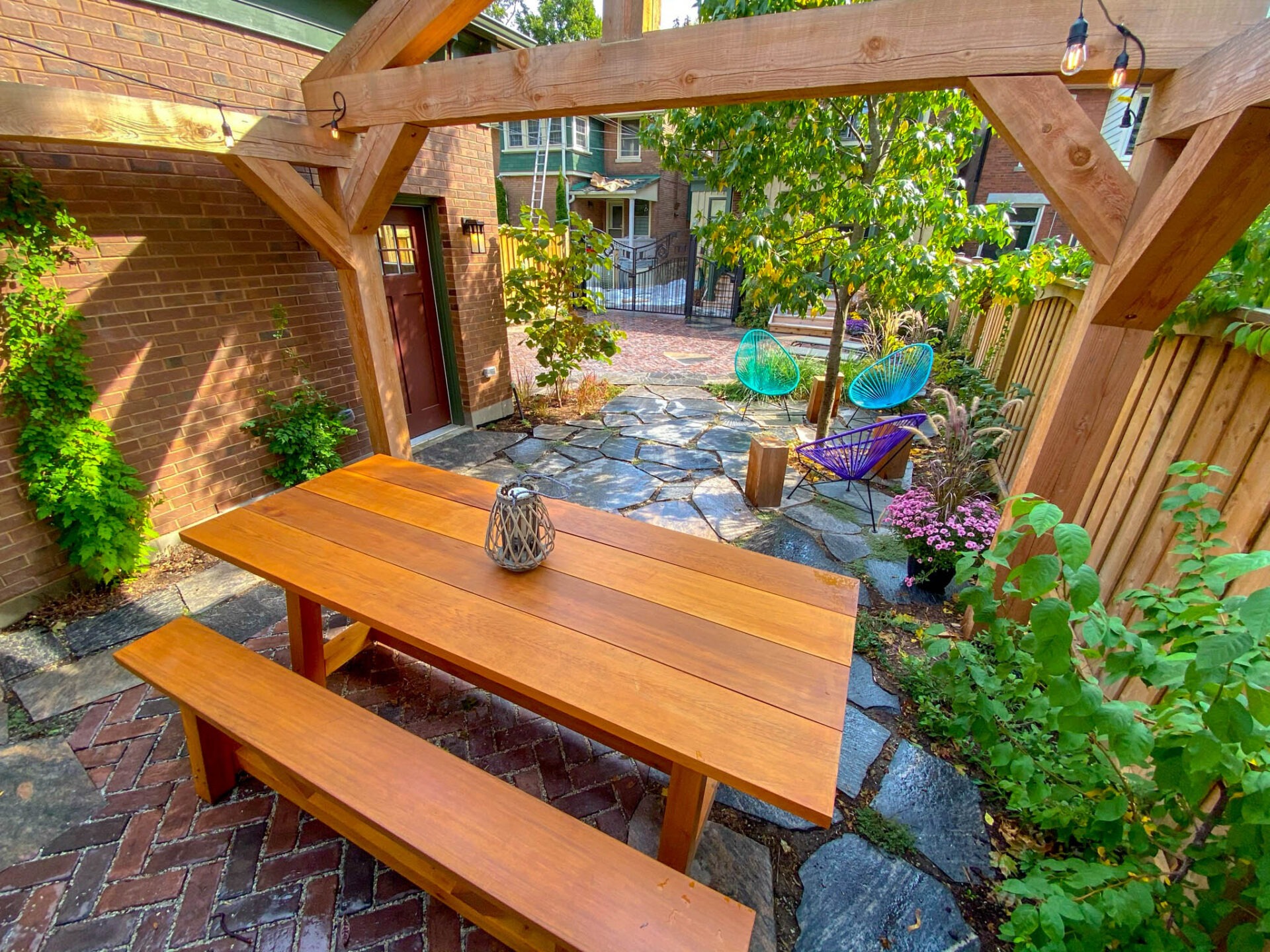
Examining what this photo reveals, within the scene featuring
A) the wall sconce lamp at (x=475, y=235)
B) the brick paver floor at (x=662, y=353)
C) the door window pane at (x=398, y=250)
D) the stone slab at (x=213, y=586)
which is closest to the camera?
the stone slab at (x=213, y=586)

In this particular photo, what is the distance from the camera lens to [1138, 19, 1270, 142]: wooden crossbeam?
126cm

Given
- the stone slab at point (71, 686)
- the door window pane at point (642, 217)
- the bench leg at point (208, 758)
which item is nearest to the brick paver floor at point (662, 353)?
the stone slab at point (71, 686)

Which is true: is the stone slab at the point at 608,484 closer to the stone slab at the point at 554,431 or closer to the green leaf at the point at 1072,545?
the stone slab at the point at 554,431

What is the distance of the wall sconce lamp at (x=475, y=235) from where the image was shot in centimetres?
459

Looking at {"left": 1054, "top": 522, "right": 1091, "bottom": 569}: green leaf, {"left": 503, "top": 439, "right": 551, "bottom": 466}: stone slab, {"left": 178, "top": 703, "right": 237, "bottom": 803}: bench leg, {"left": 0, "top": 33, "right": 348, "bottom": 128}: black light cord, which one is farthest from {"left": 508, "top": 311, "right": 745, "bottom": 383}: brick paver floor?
{"left": 1054, "top": 522, "right": 1091, "bottom": 569}: green leaf

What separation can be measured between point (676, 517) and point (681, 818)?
224 centimetres

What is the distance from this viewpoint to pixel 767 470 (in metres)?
3.63

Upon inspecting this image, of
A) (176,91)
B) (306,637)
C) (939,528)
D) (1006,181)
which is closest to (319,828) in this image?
(306,637)

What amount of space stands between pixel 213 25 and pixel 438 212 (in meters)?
1.70

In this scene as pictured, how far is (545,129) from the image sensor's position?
14414 millimetres

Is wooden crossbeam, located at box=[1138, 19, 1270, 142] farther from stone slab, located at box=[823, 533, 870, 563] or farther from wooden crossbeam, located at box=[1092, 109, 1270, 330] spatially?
stone slab, located at box=[823, 533, 870, 563]

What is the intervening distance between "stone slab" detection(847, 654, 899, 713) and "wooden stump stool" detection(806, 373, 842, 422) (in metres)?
3.15

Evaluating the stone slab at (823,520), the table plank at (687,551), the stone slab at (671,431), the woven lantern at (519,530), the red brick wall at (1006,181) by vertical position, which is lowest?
the stone slab at (823,520)

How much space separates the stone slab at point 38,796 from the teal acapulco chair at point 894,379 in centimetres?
518
